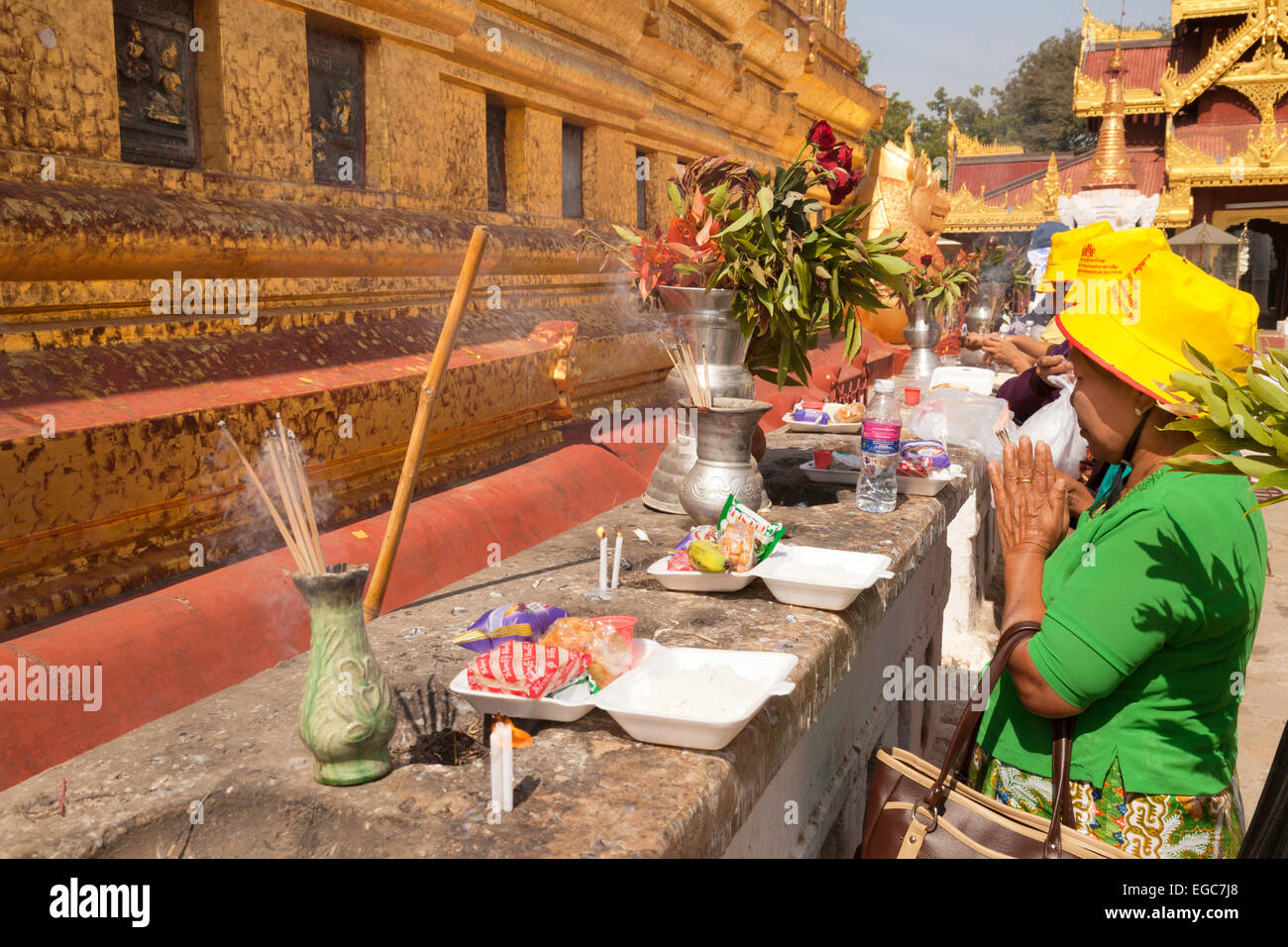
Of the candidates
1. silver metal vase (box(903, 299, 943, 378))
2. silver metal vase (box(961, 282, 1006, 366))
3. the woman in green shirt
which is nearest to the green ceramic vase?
the woman in green shirt

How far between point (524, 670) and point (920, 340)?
6.67 meters

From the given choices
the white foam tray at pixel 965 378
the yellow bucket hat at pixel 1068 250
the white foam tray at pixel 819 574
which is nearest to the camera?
the white foam tray at pixel 819 574

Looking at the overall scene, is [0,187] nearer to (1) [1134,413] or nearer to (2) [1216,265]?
(1) [1134,413]

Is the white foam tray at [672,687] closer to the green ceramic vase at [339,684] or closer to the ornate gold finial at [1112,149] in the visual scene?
the green ceramic vase at [339,684]

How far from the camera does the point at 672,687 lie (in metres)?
1.67

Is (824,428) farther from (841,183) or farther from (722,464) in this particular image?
(722,464)

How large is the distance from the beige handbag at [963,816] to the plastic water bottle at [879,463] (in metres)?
0.98

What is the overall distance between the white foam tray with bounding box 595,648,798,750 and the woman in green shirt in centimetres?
56

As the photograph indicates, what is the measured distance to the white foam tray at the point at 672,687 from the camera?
150 cm

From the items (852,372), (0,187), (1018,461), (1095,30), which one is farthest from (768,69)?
(1095,30)

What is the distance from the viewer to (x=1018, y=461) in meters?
2.27

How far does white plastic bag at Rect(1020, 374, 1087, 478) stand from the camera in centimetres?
394

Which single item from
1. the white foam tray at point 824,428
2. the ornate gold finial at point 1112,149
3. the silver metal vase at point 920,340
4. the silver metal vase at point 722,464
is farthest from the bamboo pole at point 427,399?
the ornate gold finial at point 1112,149
